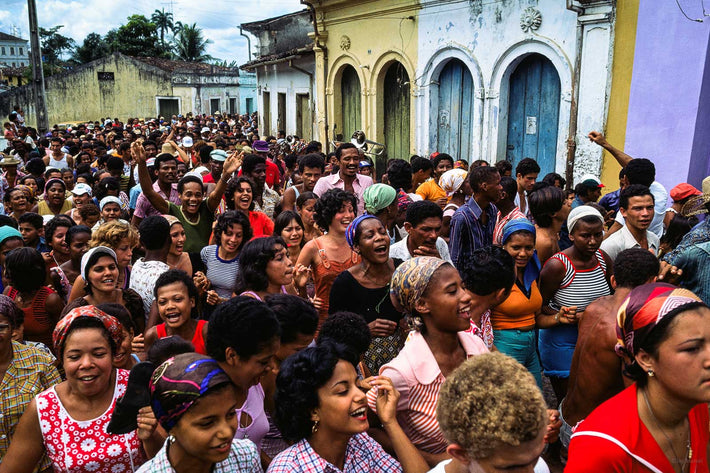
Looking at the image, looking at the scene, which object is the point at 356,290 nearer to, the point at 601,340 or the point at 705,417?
the point at 601,340

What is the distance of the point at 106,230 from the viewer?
14.4ft

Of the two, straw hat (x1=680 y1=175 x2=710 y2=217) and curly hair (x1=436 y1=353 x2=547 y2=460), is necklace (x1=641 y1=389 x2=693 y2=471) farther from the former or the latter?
straw hat (x1=680 y1=175 x2=710 y2=217)

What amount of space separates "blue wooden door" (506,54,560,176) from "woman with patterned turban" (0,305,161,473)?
884 centimetres

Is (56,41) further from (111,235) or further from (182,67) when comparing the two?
(111,235)

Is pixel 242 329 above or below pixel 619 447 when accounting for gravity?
above

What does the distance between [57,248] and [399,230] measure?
10.7 ft

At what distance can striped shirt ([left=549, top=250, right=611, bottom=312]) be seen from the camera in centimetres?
415

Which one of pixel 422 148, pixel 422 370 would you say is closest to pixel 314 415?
pixel 422 370

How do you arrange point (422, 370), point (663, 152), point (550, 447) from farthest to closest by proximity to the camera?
point (663, 152)
point (550, 447)
point (422, 370)

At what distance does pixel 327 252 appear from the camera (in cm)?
442

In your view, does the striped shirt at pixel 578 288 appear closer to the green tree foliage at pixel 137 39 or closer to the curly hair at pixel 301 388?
the curly hair at pixel 301 388

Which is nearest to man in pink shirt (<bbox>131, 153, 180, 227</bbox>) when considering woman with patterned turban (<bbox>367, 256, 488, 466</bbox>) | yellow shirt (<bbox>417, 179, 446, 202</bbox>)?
yellow shirt (<bbox>417, 179, 446, 202</bbox>)

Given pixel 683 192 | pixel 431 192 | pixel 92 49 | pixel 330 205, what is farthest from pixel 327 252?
pixel 92 49

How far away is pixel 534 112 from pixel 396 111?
4577mm
